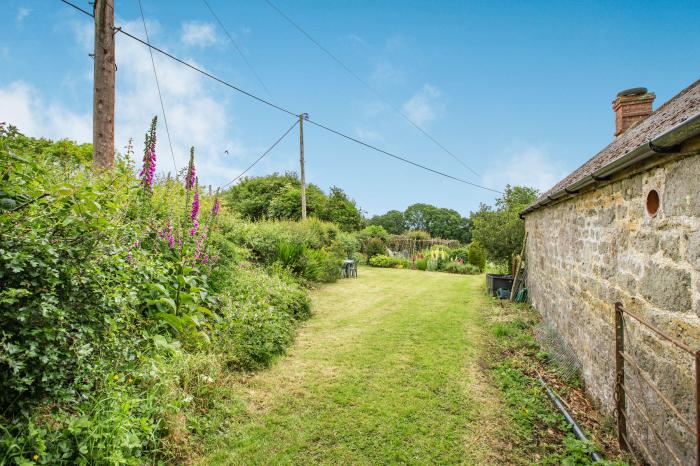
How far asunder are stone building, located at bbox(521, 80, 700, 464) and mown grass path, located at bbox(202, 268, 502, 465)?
1249mm

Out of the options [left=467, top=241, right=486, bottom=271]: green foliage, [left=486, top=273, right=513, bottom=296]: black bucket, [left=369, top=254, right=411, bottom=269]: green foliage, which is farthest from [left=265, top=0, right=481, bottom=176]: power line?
[left=486, top=273, right=513, bottom=296]: black bucket

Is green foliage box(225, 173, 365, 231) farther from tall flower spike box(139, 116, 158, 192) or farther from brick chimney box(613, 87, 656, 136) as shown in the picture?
tall flower spike box(139, 116, 158, 192)

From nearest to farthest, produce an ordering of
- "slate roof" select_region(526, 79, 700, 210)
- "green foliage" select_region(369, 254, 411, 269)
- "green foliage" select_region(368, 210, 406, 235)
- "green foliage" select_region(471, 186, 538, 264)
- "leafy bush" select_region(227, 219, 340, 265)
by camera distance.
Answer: "slate roof" select_region(526, 79, 700, 210), "leafy bush" select_region(227, 219, 340, 265), "green foliage" select_region(471, 186, 538, 264), "green foliage" select_region(369, 254, 411, 269), "green foliage" select_region(368, 210, 406, 235)

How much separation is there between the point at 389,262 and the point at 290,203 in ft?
27.2

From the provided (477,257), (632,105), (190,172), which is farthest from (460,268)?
(190,172)

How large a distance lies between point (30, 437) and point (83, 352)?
1.58 ft

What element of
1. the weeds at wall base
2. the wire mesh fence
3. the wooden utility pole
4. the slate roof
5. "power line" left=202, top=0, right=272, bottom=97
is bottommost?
→ the weeds at wall base

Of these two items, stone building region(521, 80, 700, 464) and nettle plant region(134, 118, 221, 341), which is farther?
nettle plant region(134, 118, 221, 341)

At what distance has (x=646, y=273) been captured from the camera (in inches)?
110

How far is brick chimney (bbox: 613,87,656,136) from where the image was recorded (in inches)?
289

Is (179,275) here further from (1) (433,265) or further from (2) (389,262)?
(2) (389,262)

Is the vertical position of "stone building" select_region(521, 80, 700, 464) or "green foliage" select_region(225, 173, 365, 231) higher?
"green foliage" select_region(225, 173, 365, 231)

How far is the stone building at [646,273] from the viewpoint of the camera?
2191mm

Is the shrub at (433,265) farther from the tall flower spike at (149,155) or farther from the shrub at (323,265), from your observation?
the tall flower spike at (149,155)
